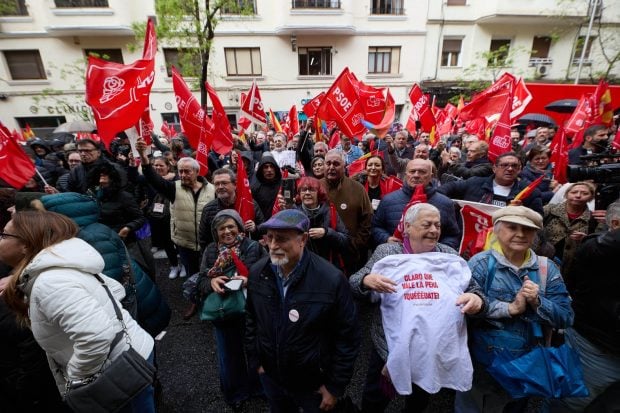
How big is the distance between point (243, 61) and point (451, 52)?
1277 centimetres

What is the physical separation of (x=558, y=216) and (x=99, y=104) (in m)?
5.15

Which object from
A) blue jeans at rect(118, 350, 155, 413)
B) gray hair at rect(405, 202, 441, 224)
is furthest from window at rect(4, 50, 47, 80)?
gray hair at rect(405, 202, 441, 224)

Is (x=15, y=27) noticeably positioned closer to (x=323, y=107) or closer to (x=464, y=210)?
(x=323, y=107)

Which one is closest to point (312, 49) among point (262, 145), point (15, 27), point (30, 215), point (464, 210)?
point (262, 145)

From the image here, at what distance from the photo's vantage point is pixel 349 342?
1917 mm

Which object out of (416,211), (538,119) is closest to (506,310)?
(416,211)

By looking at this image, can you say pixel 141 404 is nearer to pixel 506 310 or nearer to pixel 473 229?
pixel 506 310

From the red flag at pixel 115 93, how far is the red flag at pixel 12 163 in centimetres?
122

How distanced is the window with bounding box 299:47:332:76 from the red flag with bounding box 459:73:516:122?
1416 centimetres

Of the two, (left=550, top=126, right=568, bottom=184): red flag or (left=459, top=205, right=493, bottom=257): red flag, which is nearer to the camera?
(left=459, top=205, right=493, bottom=257): red flag

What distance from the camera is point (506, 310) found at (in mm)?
1807

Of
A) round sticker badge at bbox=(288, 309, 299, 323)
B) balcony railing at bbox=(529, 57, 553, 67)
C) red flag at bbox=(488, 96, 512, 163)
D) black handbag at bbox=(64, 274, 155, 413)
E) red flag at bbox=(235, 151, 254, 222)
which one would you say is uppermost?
balcony railing at bbox=(529, 57, 553, 67)

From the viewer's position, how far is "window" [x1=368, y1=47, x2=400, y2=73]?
18297mm

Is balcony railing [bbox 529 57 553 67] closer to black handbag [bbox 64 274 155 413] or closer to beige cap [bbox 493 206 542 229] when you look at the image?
beige cap [bbox 493 206 542 229]
